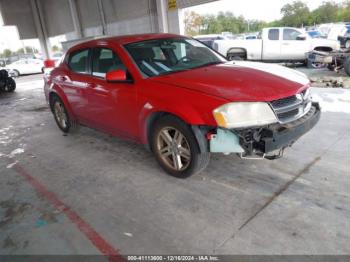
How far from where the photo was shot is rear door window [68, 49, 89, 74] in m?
4.26

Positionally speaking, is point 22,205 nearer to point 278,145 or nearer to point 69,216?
point 69,216

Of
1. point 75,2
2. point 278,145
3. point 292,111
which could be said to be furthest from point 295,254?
point 75,2

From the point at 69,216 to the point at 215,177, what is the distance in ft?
5.26

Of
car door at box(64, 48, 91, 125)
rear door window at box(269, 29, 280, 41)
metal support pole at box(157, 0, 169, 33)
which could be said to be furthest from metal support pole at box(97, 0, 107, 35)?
car door at box(64, 48, 91, 125)

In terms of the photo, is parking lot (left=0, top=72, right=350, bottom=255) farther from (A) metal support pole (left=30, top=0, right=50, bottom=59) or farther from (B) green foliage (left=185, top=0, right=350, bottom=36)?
(B) green foliage (left=185, top=0, right=350, bottom=36)

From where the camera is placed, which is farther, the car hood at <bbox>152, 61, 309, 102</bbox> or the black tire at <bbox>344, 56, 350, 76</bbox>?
the black tire at <bbox>344, 56, 350, 76</bbox>

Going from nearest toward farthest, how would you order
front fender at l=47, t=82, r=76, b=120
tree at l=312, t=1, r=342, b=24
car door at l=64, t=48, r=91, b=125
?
car door at l=64, t=48, r=91, b=125
front fender at l=47, t=82, r=76, b=120
tree at l=312, t=1, r=342, b=24

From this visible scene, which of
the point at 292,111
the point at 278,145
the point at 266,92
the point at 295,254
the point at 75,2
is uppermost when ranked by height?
the point at 75,2

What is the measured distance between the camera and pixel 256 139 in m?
2.70

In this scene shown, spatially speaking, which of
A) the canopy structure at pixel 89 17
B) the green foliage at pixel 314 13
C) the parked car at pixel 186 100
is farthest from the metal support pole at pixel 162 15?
the green foliage at pixel 314 13

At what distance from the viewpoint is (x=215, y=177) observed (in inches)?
130

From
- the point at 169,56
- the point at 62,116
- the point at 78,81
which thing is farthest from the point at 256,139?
the point at 62,116

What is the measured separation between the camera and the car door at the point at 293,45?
11.2 m

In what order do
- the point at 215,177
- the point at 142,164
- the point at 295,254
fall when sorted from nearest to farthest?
the point at 295,254
the point at 215,177
the point at 142,164
